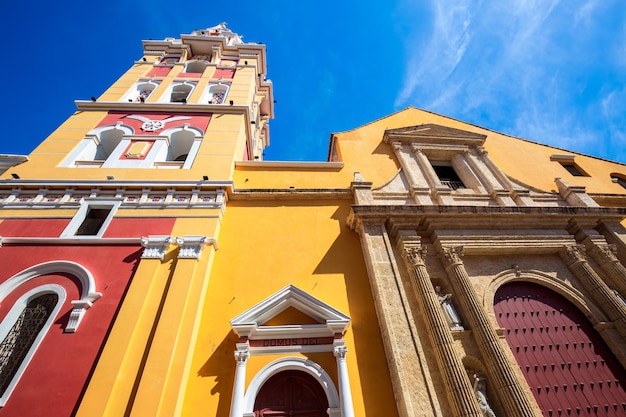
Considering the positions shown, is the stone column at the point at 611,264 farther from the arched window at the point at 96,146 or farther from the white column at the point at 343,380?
the arched window at the point at 96,146

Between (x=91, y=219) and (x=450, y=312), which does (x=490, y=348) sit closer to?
(x=450, y=312)

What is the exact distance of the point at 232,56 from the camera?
647 inches

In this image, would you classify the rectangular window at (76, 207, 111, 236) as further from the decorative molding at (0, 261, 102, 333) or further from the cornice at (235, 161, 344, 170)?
the cornice at (235, 161, 344, 170)

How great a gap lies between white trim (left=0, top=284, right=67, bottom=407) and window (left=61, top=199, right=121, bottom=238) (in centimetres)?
133

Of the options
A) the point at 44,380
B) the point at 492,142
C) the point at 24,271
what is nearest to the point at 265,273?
the point at 44,380

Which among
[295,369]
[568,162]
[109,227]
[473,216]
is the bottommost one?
[295,369]

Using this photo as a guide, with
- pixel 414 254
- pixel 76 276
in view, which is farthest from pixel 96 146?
pixel 414 254

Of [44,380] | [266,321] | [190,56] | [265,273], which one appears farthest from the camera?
[190,56]

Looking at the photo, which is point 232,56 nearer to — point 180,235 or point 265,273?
point 180,235

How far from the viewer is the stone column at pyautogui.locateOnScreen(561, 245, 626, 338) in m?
6.93

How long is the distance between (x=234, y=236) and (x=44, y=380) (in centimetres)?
434

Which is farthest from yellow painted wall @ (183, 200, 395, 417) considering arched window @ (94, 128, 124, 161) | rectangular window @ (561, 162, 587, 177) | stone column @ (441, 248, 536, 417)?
rectangular window @ (561, 162, 587, 177)

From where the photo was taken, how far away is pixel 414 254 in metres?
7.44

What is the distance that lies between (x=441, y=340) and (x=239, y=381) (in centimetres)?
390
